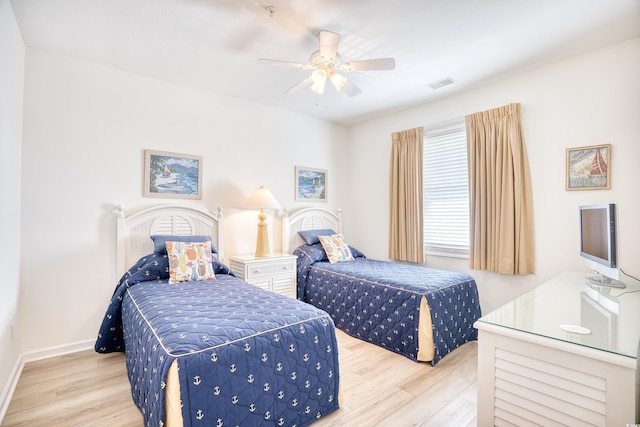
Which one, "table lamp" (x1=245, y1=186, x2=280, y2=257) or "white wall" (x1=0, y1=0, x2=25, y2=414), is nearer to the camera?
"white wall" (x1=0, y1=0, x2=25, y2=414)

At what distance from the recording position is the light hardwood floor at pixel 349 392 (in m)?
1.79

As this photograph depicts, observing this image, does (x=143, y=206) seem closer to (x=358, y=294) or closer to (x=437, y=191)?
(x=358, y=294)

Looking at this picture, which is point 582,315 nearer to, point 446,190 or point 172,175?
point 446,190

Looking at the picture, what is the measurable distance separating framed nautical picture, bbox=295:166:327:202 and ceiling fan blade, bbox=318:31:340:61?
6.66 feet

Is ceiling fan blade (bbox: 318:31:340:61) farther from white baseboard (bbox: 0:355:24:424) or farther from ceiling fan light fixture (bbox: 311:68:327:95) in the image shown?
white baseboard (bbox: 0:355:24:424)

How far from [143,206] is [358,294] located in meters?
2.26

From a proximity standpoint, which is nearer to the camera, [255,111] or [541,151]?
[541,151]

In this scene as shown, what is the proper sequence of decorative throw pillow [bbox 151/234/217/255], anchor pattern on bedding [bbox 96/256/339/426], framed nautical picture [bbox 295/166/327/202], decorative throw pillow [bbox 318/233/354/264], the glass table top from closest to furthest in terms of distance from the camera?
the glass table top
anchor pattern on bedding [bbox 96/256/339/426]
decorative throw pillow [bbox 151/234/217/255]
decorative throw pillow [bbox 318/233/354/264]
framed nautical picture [bbox 295/166/327/202]

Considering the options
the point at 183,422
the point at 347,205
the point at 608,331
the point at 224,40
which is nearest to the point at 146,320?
the point at 183,422

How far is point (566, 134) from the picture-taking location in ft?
8.97

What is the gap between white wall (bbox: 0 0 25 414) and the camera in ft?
6.17

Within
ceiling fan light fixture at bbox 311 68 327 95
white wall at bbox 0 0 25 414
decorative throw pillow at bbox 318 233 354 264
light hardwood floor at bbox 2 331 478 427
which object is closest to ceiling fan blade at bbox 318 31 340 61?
ceiling fan light fixture at bbox 311 68 327 95

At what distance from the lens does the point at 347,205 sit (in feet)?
15.8

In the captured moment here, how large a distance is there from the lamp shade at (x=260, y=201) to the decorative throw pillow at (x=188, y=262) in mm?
787
